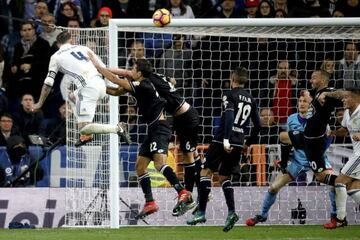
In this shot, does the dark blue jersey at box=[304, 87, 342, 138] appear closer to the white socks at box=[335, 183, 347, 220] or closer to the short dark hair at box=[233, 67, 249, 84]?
the white socks at box=[335, 183, 347, 220]

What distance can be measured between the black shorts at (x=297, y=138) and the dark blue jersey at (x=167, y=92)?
191cm

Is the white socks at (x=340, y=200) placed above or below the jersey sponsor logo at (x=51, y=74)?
below

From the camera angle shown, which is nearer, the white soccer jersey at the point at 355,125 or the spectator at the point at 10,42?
the white soccer jersey at the point at 355,125

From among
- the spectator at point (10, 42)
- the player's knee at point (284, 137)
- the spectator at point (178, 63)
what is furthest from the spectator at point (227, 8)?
the player's knee at point (284, 137)

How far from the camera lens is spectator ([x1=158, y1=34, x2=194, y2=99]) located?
20984mm

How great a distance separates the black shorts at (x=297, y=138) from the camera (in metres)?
19.4

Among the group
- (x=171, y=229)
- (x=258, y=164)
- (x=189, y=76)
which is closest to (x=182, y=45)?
(x=189, y=76)

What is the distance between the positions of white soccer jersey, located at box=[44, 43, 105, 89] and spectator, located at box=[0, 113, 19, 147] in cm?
247

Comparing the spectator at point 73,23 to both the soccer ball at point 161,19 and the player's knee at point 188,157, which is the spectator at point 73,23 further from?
the player's knee at point 188,157

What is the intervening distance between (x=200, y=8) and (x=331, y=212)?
18.8 ft

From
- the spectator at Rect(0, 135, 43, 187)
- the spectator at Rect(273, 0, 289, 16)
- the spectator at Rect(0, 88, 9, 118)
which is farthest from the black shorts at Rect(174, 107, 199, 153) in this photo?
the spectator at Rect(273, 0, 289, 16)

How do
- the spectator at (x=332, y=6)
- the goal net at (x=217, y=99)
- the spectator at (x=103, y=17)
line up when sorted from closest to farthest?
1. the goal net at (x=217, y=99)
2. the spectator at (x=103, y=17)
3. the spectator at (x=332, y=6)

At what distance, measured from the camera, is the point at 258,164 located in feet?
68.0

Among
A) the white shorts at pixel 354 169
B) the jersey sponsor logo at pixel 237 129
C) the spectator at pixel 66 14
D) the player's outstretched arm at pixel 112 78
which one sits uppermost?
the spectator at pixel 66 14
